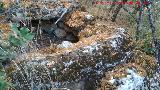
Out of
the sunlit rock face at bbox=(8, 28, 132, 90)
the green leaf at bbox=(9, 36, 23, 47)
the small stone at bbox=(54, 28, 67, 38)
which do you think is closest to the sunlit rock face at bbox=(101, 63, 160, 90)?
the sunlit rock face at bbox=(8, 28, 132, 90)

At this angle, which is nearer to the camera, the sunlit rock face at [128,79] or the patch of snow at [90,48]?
the sunlit rock face at [128,79]

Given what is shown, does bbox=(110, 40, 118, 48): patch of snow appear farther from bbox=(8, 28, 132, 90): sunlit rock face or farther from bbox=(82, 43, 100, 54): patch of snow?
bbox=(82, 43, 100, 54): patch of snow

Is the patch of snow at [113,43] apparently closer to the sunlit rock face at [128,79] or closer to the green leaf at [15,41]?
the sunlit rock face at [128,79]

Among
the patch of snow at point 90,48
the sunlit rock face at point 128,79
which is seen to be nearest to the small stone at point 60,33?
the patch of snow at point 90,48

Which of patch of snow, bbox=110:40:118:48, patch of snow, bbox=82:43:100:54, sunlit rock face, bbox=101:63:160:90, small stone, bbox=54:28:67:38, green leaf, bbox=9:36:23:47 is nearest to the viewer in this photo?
green leaf, bbox=9:36:23:47

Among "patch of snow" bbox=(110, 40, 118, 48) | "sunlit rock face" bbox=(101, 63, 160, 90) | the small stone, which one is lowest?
"sunlit rock face" bbox=(101, 63, 160, 90)

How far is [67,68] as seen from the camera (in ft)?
14.3

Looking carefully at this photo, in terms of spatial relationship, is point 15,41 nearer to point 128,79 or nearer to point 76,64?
point 76,64

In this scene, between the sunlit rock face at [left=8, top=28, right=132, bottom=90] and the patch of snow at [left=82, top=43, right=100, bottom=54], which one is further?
the patch of snow at [left=82, top=43, right=100, bottom=54]

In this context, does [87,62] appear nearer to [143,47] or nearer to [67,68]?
[67,68]

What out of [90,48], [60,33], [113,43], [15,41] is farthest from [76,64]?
[15,41]

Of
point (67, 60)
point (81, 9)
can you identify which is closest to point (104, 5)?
point (81, 9)

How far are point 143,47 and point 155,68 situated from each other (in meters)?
0.49

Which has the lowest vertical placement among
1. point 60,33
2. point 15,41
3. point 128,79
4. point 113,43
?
point 128,79
